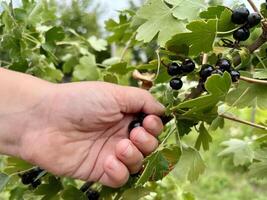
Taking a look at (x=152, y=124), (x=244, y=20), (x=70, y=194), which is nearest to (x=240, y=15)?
(x=244, y=20)

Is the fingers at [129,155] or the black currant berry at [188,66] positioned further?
the fingers at [129,155]

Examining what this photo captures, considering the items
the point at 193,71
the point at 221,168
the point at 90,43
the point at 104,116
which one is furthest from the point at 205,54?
the point at 221,168

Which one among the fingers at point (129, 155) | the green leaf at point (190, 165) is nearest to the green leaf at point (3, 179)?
the fingers at point (129, 155)

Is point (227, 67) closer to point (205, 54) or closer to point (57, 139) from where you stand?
point (205, 54)

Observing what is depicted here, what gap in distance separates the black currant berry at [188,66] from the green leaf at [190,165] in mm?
153

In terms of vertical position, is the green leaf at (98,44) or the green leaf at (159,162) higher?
the green leaf at (159,162)

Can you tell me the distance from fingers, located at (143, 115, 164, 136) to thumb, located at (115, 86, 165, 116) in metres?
0.02

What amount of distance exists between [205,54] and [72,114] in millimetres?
287

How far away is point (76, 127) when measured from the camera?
1.08 meters

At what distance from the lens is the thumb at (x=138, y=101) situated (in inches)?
39.8

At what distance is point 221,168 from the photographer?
12.6 ft

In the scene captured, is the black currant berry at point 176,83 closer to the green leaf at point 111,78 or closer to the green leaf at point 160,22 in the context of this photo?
the green leaf at point 160,22

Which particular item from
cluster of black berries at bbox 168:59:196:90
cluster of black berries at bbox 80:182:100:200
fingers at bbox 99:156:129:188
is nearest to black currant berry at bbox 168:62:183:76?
cluster of black berries at bbox 168:59:196:90

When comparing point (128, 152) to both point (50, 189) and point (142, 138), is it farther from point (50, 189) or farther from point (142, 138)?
point (50, 189)
